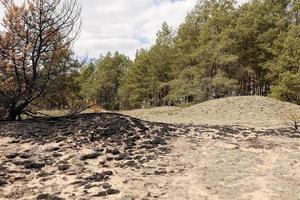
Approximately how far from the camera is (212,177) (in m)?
8.82

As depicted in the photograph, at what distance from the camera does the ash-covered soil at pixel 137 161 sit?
7.98 m

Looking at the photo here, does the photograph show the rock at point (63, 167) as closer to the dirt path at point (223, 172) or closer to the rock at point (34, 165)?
the rock at point (34, 165)

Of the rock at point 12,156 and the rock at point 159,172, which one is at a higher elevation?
the rock at point 12,156

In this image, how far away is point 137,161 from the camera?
379 inches

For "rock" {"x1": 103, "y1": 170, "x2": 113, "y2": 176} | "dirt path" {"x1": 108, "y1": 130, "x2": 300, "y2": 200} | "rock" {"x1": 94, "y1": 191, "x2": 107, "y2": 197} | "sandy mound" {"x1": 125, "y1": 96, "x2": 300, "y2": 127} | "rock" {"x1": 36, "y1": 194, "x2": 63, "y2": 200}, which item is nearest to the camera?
"rock" {"x1": 36, "y1": 194, "x2": 63, "y2": 200}

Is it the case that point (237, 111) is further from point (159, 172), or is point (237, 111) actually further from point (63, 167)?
point (63, 167)

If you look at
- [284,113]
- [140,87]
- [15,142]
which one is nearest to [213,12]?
[140,87]

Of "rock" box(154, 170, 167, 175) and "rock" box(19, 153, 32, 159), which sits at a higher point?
"rock" box(19, 153, 32, 159)

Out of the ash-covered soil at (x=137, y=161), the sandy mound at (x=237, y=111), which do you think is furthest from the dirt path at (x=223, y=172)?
the sandy mound at (x=237, y=111)

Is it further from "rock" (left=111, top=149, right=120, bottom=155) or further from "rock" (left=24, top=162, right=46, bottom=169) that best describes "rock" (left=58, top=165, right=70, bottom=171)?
A: "rock" (left=111, top=149, right=120, bottom=155)

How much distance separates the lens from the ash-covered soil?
26.2 feet

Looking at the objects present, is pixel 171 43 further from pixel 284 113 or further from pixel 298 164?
pixel 298 164

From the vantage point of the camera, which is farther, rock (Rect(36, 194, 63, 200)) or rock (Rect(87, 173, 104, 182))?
rock (Rect(87, 173, 104, 182))

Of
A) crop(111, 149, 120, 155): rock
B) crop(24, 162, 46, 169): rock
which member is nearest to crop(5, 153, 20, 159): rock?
crop(24, 162, 46, 169): rock
